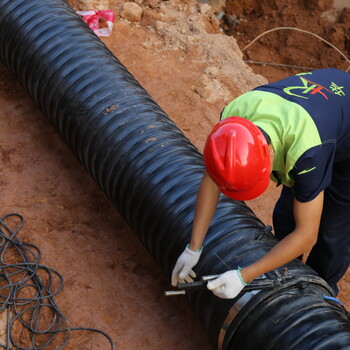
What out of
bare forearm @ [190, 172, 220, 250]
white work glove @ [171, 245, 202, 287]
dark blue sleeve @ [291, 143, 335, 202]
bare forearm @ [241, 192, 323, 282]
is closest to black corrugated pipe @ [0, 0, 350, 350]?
white work glove @ [171, 245, 202, 287]

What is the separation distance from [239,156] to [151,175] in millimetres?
1445

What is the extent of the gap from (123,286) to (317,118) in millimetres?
2241

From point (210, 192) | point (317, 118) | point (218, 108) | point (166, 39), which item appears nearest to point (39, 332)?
point (210, 192)

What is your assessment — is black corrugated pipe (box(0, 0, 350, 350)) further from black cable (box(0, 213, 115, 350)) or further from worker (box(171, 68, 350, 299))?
black cable (box(0, 213, 115, 350))

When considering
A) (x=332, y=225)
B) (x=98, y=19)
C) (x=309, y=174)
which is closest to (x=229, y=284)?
(x=309, y=174)

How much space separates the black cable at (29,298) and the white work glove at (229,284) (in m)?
1.25

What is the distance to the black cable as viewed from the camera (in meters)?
4.16

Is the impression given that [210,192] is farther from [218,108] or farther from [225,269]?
[218,108]

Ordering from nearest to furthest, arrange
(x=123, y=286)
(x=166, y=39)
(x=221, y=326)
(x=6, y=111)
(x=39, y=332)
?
(x=221, y=326)
(x=39, y=332)
(x=123, y=286)
(x=6, y=111)
(x=166, y=39)

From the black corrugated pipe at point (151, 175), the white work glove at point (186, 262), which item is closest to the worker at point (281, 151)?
the white work glove at point (186, 262)

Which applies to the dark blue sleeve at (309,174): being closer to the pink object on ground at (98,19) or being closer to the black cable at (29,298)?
the black cable at (29,298)

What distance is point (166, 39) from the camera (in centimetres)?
696

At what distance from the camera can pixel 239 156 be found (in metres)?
2.93

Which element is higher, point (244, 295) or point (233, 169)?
point (233, 169)
